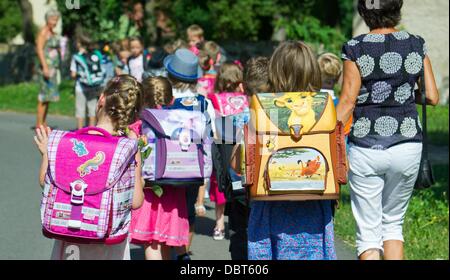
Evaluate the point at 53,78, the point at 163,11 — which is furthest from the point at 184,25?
the point at 53,78

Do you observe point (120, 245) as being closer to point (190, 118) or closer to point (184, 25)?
point (190, 118)

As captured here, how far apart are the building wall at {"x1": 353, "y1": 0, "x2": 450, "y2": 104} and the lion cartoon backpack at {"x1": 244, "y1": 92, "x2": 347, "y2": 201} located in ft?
63.8

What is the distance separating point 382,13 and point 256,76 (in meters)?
0.97

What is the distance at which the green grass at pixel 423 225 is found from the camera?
905cm

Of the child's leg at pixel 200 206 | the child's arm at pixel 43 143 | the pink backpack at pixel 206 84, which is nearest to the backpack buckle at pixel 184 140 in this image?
the child's arm at pixel 43 143

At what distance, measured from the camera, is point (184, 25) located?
38938 millimetres

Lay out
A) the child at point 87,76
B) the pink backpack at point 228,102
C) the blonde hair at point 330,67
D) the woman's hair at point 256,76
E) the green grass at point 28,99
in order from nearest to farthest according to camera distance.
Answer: the woman's hair at point 256,76 < the pink backpack at point 228,102 < the blonde hair at point 330,67 < the child at point 87,76 < the green grass at point 28,99

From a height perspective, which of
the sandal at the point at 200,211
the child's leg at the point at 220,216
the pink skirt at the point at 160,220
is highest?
the pink skirt at the point at 160,220

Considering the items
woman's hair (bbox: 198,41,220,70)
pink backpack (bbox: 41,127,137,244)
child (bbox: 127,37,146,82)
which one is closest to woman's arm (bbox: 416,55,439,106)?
pink backpack (bbox: 41,127,137,244)

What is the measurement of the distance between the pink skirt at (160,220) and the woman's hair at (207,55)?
370cm

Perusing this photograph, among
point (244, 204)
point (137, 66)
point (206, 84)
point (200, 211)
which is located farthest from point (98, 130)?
point (137, 66)

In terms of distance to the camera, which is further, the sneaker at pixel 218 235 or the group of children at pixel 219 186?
the sneaker at pixel 218 235

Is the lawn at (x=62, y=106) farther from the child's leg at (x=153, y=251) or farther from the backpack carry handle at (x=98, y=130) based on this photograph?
the backpack carry handle at (x=98, y=130)
